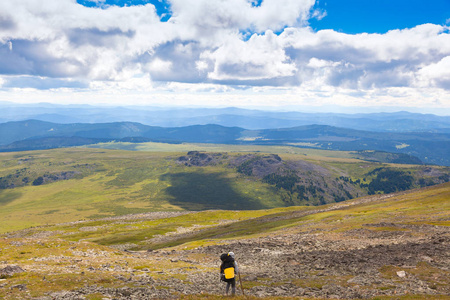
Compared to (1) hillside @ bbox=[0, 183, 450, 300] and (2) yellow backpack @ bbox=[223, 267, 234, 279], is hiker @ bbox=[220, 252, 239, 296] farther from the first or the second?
(1) hillside @ bbox=[0, 183, 450, 300]

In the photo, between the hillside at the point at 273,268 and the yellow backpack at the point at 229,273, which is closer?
the yellow backpack at the point at 229,273

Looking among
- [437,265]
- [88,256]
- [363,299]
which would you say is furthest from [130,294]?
[437,265]

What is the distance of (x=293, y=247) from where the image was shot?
49.5 m

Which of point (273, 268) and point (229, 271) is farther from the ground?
point (229, 271)

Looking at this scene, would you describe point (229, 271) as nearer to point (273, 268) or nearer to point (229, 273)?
point (229, 273)

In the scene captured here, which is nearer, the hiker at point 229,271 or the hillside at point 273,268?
the hiker at point 229,271

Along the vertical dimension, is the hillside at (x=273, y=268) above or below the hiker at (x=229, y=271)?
below

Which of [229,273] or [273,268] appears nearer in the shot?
[229,273]

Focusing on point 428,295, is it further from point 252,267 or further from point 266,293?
point 252,267

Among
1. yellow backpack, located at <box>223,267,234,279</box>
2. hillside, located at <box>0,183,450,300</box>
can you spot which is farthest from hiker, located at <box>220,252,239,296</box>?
hillside, located at <box>0,183,450,300</box>

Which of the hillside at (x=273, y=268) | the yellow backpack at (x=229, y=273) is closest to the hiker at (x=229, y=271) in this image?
the yellow backpack at (x=229, y=273)

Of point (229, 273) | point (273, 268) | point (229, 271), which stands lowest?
point (273, 268)

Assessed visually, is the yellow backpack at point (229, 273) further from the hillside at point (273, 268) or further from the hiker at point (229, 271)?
the hillside at point (273, 268)

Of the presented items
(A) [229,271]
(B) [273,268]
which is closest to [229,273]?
(A) [229,271]
